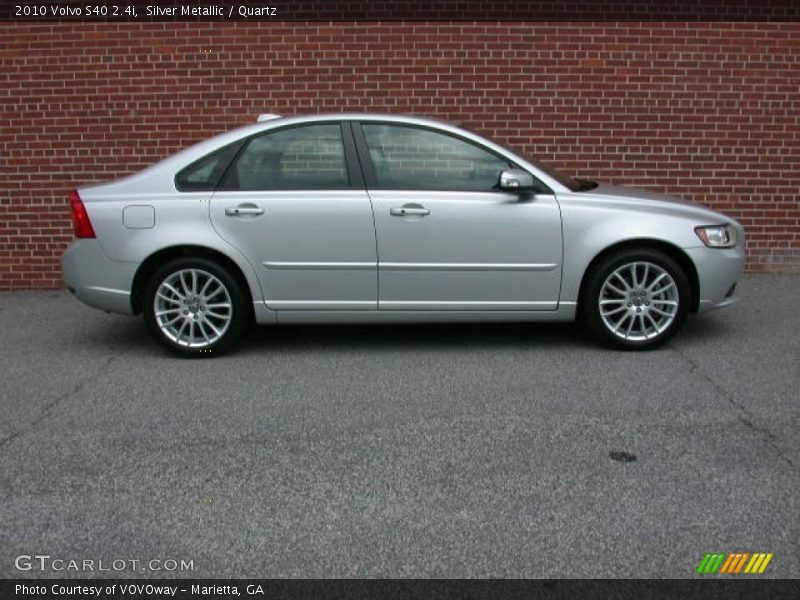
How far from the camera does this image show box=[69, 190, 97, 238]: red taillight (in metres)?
6.57

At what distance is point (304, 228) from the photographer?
6496 millimetres

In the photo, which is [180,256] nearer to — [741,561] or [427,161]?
[427,161]

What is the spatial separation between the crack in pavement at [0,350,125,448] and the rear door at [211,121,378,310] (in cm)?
118

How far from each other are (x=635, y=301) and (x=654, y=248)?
390 millimetres

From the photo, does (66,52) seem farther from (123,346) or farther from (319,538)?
(319,538)

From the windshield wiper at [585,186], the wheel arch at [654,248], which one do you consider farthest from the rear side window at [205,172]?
the wheel arch at [654,248]

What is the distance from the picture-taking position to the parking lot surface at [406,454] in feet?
12.3

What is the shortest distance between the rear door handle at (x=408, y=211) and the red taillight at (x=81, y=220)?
6.67 feet

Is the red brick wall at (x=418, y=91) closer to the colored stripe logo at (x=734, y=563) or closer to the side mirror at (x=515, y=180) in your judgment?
the side mirror at (x=515, y=180)
